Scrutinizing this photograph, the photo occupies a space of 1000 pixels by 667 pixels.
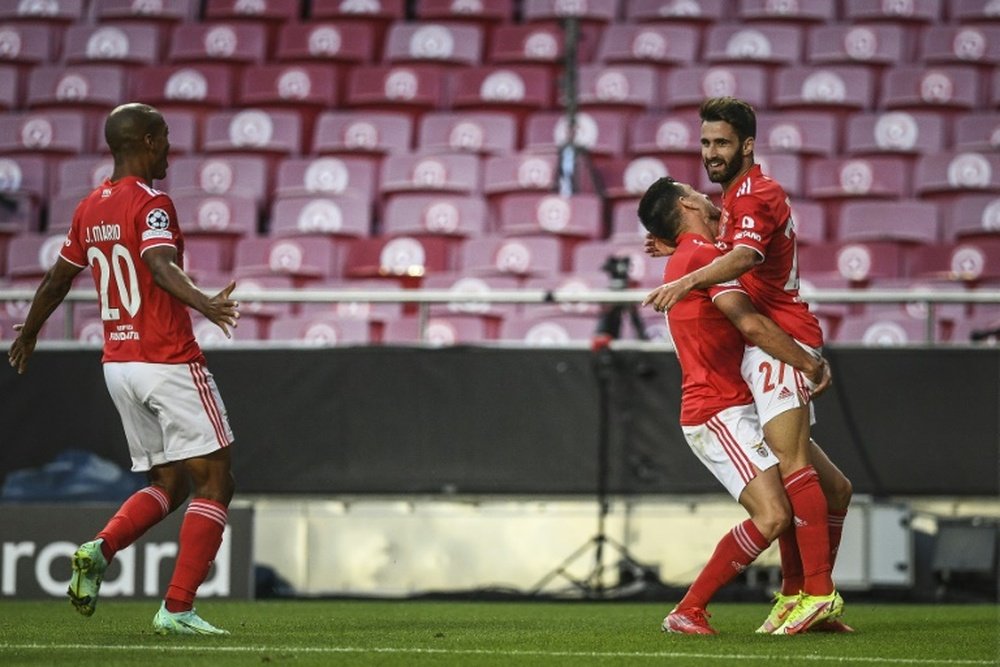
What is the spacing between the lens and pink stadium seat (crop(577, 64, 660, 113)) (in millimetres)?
13383

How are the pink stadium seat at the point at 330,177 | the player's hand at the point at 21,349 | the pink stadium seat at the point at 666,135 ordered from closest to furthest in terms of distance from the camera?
1. the player's hand at the point at 21,349
2. the pink stadium seat at the point at 666,135
3. the pink stadium seat at the point at 330,177

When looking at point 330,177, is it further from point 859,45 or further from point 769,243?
point 769,243

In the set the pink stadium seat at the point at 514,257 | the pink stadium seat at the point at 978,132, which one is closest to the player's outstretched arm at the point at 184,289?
the pink stadium seat at the point at 514,257

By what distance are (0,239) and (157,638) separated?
808cm

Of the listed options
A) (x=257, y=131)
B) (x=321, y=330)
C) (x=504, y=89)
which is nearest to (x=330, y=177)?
(x=257, y=131)

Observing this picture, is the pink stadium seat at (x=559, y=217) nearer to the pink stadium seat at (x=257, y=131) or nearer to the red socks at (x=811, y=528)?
the pink stadium seat at (x=257, y=131)

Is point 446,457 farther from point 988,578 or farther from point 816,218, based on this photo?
point 816,218

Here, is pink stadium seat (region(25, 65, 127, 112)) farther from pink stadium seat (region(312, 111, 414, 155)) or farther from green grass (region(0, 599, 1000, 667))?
green grass (region(0, 599, 1000, 667))

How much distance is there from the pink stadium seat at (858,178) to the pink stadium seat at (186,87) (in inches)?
201

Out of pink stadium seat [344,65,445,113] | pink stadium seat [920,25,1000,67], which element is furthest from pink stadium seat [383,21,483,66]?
pink stadium seat [920,25,1000,67]

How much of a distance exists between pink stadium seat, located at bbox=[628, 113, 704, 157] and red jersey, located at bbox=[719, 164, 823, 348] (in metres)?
6.92

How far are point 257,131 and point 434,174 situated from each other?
1.81 meters

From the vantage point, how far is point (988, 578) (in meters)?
9.05

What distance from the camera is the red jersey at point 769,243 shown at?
5.49 meters
